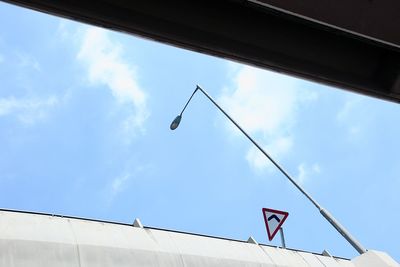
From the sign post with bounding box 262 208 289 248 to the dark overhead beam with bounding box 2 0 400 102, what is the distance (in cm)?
936

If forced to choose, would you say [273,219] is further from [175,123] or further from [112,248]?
[175,123]

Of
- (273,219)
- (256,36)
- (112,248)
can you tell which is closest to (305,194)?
(273,219)

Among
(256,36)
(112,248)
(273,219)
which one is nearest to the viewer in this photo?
(256,36)

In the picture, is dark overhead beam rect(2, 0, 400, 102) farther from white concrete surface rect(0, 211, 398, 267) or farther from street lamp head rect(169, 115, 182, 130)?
street lamp head rect(169, 115, 182, 130)

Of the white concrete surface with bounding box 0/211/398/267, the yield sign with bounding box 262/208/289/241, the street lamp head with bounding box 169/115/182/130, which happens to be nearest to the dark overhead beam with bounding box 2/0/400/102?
the white concrete surface with bounding box 0/211/398/267

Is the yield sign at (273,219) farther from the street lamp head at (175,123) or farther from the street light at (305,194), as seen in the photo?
the street lamp head at (175,123)

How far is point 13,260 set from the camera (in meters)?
9.76

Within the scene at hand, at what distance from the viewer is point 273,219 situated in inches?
539

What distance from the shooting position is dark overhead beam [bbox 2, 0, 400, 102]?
149 inches

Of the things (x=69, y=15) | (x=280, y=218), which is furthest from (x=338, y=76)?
(x=280, y=218)

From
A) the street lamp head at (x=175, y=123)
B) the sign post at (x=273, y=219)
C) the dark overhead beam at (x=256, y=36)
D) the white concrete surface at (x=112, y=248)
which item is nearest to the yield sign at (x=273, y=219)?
the sign post at (x=273, y=219)

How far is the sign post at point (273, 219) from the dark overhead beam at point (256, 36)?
30.7 feet

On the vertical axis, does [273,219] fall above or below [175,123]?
below

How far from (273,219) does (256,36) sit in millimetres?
10037
